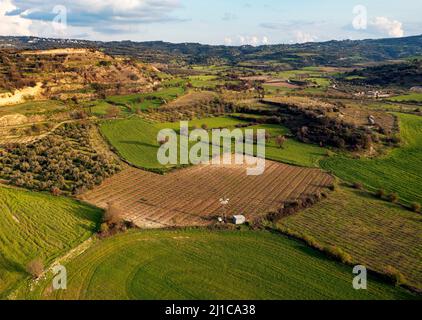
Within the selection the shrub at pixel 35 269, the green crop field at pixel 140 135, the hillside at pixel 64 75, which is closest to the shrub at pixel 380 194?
the green crop field at pixel 140 135

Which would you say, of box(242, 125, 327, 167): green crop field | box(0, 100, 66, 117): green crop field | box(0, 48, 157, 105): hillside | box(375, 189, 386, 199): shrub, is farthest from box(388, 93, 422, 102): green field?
box(0, 100, 66, 117): green crop field

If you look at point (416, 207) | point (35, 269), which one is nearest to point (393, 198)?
point (416, 207)

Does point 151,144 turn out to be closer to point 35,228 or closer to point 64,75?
point 35,228

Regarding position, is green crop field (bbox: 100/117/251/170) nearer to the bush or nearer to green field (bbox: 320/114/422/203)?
green field (bbox: 320/114/422/203)
